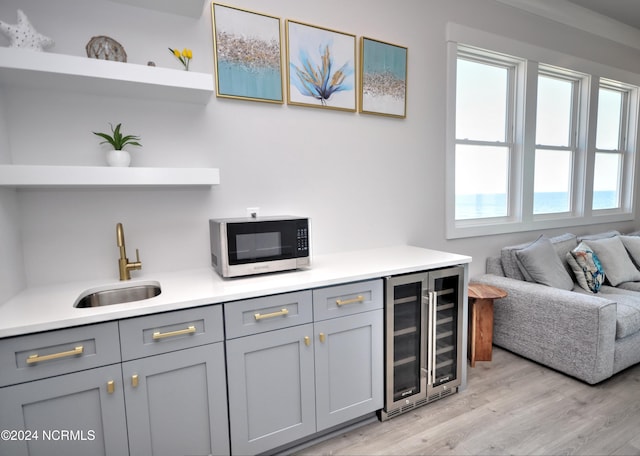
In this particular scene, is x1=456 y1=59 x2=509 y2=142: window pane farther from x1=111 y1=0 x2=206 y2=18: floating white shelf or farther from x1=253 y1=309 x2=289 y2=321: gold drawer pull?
x1=253 y1=309 x2=289 y2=321: gold drawer pull

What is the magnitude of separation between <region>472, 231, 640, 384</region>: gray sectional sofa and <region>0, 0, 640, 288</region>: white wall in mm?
432

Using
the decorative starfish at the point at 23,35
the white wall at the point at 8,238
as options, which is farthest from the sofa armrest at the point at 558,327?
the decorative starfish at the point at 23,35

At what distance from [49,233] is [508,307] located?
305 centimetres

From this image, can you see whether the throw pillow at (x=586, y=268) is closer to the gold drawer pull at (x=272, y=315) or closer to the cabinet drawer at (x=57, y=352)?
the gold drawer pull at (x=272, y=315)

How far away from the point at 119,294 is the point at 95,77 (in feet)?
3.37

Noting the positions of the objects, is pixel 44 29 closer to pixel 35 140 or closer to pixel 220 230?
pixel 35 140

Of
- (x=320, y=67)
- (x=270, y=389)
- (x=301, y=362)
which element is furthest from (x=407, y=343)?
(x=320, y=67)

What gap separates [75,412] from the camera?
128cm

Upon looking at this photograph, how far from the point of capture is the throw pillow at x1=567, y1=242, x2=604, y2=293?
9.59 ft

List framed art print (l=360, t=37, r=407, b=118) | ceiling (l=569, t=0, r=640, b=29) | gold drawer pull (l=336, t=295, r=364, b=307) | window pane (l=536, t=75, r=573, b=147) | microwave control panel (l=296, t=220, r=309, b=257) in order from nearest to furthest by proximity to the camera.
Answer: gold drawer pull (l=336, t=295, r=364, b=307) → microwave control panel (l=296, t=220, r=309, b=257) → framed art print (l=360, t=37, r=407, b=118) → ceiling (l=569, t=0, r=640, b=29) → window pane (l=536, t=75, r=573, b=147)

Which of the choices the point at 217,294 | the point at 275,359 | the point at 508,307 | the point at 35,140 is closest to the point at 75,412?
the point at 217,294

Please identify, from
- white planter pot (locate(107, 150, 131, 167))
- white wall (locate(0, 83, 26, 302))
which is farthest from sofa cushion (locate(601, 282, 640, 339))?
white wall (locate(0, 83, 26, 302))

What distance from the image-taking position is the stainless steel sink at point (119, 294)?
1655 millimetres

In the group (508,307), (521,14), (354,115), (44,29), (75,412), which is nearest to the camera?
(75,412)
